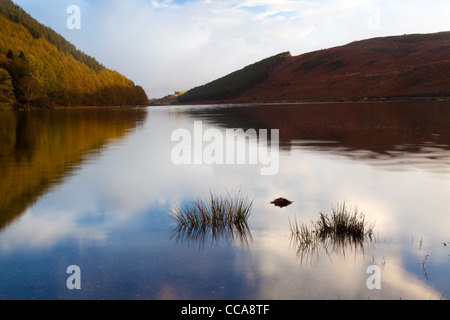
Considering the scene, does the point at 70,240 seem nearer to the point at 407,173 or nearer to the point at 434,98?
the point at 407,173

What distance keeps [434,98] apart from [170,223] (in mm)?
85006

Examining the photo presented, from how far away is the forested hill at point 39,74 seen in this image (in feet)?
300

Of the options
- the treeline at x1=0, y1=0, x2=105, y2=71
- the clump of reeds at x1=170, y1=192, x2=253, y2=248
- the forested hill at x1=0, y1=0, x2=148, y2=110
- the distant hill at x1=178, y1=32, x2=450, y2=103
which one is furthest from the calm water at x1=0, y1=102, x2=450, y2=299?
the treeline at x1=0, y1=0, x2=105, y2=71

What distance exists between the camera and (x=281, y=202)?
34.9 feet

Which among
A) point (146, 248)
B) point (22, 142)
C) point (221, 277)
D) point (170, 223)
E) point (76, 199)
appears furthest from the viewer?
point (22, 142)

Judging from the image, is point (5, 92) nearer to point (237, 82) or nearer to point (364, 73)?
point (364, 73)

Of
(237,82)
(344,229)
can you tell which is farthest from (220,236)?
(237,82)

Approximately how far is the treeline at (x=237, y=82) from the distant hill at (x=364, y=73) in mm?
1109

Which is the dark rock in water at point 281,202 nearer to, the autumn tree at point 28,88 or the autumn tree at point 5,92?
the autumn tree at point 5,92

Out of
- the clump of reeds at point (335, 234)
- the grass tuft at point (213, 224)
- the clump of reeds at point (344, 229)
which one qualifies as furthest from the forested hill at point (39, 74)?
the clump of reeds at point (344, 229)

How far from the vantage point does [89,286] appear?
19.7 ft

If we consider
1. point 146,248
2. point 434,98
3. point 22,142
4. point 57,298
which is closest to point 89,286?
point 57,298

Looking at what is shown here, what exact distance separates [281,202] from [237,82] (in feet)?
530

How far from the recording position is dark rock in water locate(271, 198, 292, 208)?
34.6 feet
